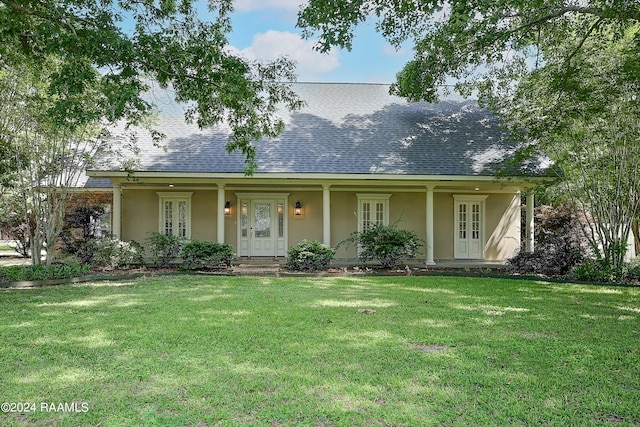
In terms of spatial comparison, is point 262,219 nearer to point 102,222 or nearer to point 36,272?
point 102,222

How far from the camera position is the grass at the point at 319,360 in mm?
2836

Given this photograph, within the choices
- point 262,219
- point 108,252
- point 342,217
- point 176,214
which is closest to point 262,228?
point 262,219

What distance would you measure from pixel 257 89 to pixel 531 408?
755 centimetres

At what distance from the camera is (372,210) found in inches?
528

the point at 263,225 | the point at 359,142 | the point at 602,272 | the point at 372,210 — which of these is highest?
the point at 359,142

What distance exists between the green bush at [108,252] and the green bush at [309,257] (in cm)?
450

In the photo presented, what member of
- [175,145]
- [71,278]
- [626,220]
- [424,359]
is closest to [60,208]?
[71,278]

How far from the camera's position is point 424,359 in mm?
3898

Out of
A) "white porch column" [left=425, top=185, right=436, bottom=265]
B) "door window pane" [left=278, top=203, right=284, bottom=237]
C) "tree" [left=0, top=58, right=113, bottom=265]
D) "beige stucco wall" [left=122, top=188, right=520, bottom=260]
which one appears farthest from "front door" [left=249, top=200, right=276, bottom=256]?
"white porch column" [left=425, top=185, right=436, bottom=265]

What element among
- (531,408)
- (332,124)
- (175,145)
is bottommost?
(531,408)

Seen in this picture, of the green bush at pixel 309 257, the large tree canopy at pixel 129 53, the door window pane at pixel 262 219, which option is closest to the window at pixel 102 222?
the door window pane at pixel 262 219

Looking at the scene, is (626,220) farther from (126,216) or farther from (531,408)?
(126,216)

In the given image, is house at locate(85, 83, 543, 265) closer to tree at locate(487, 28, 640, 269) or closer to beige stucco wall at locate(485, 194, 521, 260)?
beige stucco wall at locate(485, 194, 521, 260)

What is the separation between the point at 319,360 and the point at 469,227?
1119 cm
